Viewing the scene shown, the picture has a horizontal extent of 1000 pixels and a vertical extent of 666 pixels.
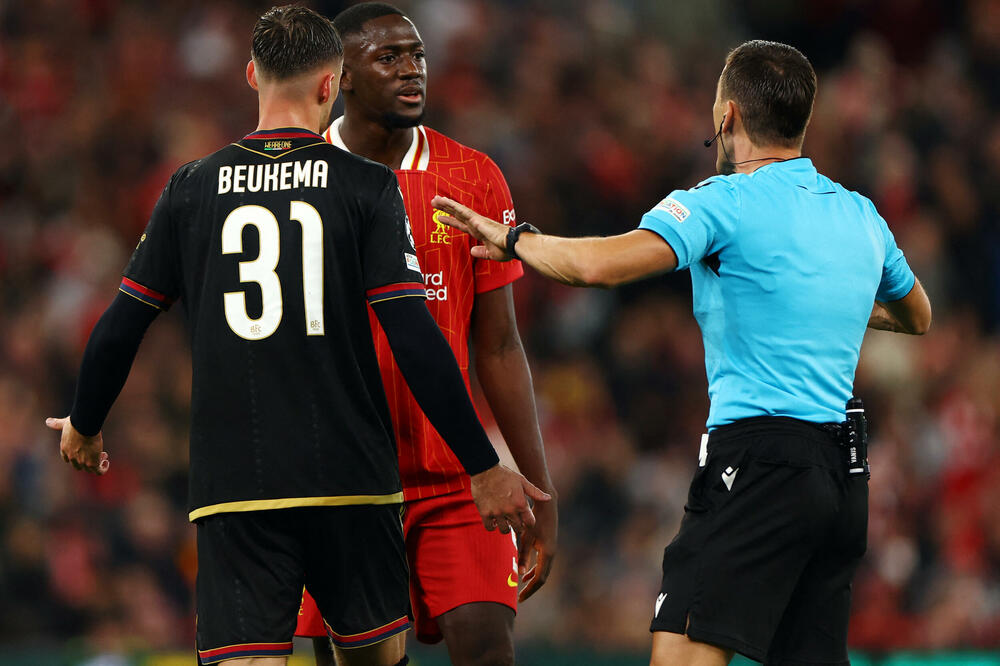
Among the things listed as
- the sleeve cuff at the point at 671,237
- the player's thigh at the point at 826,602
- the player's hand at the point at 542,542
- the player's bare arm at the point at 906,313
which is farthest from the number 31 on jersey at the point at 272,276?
the player's bare arm at the point at 906,313

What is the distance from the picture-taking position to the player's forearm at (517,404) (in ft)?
15.3

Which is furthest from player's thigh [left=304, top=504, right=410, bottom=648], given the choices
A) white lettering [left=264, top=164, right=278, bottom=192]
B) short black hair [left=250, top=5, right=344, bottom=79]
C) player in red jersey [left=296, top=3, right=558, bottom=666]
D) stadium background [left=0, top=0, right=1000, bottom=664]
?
stadium background [left=0, top=0, right=1000, bottom=664]

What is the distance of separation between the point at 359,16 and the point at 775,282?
185cm

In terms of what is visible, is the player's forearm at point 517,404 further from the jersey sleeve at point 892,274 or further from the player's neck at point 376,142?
the jersey sleeve at point 892,274

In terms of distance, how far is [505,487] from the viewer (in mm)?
3824

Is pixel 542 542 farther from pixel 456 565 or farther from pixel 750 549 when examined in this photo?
pixel 750 549

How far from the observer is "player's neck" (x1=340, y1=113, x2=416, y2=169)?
467 centimetres

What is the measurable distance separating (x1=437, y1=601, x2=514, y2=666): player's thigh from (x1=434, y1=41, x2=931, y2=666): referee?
31.9 inches

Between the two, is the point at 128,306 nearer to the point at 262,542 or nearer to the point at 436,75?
the point at 262,542

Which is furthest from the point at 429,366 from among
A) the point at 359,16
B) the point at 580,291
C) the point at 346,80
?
the point at 580,291

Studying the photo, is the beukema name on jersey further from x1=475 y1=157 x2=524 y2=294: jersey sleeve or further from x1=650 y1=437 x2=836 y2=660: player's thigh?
x1=650 y1=437 x2=836 y2=660: player's thigh

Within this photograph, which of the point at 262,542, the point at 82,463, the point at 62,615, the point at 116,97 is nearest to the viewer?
the point at 262,542

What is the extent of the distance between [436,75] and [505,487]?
24.7 feet

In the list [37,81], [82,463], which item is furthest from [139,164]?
[82,463]
